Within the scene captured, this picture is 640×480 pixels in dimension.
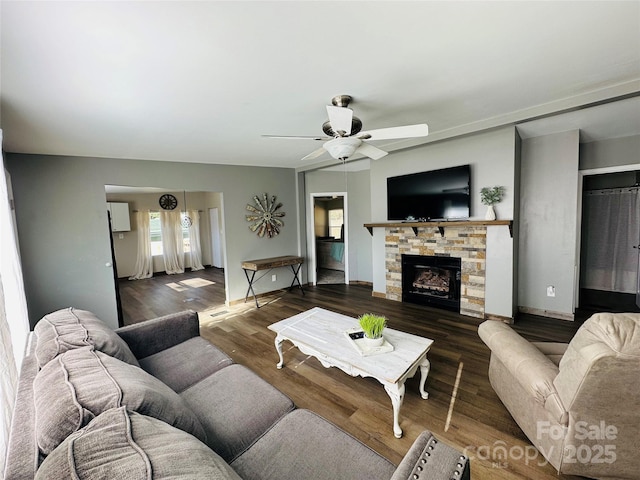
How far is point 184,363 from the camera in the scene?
6.32 ft

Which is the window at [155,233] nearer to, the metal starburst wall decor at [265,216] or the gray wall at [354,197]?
the metal starburst wall decor at [265,216]

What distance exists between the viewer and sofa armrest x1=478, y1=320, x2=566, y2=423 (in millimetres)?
1423

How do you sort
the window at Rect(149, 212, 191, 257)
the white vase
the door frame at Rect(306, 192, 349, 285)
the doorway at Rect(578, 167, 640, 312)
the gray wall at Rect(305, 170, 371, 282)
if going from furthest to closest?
the window at Rect(149, 212, 191, 257)
the door frame at Rect(306, 192, 349, 285)
the gray wall at Rect(305, 170, 371, 282)
the doorway at Rect(578, 167, 640, 312)
the white vase

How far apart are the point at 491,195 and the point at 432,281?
60.5 inches

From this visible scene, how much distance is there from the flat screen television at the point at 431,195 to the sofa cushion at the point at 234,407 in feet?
10.5

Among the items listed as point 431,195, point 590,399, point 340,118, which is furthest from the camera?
point 431,195

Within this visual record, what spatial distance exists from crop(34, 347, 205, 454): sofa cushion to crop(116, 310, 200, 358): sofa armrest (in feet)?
2.52

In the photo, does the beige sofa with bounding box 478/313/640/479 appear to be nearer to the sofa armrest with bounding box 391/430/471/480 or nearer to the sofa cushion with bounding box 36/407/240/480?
the sofa armrest with bounding box 391/430/471/480

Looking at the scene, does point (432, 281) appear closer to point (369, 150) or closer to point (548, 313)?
point (548, 313)

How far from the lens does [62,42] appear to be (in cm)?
140

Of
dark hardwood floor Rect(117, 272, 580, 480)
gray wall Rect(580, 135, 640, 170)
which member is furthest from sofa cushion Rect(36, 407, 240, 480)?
gray wall Rect(580, 135, 640, 170)

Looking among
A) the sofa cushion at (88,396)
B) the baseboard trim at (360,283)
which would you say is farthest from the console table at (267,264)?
the sofa cushion at (88,396)

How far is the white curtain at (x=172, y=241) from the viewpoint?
7.49 metres

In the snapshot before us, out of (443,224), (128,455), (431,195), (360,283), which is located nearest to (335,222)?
(360,283)
